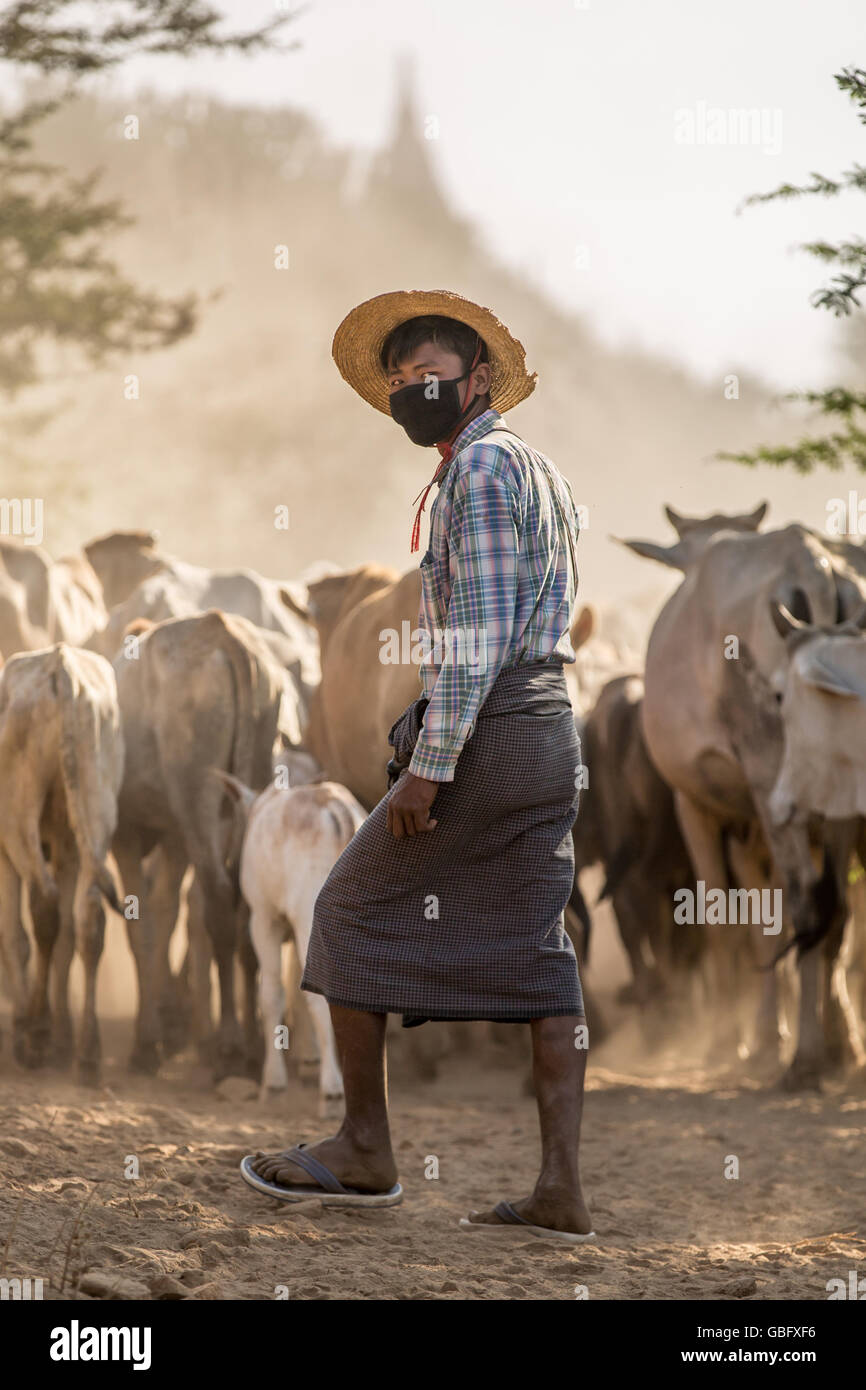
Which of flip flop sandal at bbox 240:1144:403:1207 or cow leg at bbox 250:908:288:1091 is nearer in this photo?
flip flop sandal at bbox 240:1144:403:1207

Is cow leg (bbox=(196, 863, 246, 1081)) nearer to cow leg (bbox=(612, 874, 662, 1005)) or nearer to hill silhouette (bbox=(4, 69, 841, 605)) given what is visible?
cow leg (bbox=(612, 874, 662, 1005))

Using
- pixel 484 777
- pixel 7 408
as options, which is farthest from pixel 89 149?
pixel 484 777

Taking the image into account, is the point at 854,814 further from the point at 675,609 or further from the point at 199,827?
the point at 199,827

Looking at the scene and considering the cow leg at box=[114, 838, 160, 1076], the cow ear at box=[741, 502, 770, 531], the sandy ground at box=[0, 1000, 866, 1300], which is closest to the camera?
the sandy ground at box=[0, 1000, 866, 1300]

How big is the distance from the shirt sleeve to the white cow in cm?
295

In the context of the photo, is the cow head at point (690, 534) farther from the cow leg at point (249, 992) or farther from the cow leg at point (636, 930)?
the cow leg at point (249, 992)

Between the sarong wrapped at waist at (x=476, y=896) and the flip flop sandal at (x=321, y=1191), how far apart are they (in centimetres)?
51

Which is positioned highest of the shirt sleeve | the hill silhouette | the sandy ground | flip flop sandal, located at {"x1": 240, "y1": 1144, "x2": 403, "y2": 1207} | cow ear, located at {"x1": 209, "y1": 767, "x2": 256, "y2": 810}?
the hill silhouette

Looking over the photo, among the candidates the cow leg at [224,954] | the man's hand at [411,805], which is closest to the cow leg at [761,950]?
the cow leg at [224,954]

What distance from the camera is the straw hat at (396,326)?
195 inches

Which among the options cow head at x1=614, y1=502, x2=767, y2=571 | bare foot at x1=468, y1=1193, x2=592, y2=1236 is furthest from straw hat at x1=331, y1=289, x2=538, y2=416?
cow head at x1=614, y1=502, x2=767, y2=571

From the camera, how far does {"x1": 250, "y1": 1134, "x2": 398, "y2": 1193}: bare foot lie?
470 centimetres

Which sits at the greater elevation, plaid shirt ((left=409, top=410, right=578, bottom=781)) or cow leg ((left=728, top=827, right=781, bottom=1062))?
plaid shirt ((left=409, top=410, right=578, bottom=781))

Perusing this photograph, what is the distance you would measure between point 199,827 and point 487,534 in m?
4.42
